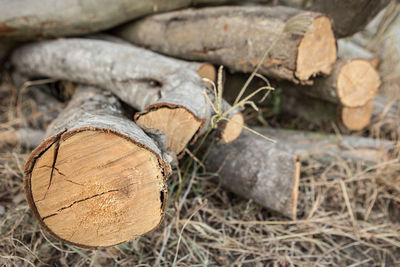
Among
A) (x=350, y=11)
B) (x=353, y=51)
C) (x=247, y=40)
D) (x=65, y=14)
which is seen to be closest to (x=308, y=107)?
(x=350, y=11)

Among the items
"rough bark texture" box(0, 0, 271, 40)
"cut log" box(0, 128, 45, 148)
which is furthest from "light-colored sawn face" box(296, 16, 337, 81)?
"cut log" box(0, 128, 45, 148)

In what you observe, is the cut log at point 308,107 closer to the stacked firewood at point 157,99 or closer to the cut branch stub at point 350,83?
the stacked firewood at point 157,99

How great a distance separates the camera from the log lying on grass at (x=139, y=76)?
1274mm

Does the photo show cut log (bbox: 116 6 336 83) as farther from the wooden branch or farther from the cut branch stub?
the wooden branch

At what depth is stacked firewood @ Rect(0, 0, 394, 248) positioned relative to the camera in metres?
1.03

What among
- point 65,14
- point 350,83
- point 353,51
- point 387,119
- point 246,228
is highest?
point 65,14

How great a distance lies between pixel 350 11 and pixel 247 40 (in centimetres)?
72

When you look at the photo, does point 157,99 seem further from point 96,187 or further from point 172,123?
point 96,187

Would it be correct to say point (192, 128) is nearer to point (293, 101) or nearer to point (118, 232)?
point (118, 232)

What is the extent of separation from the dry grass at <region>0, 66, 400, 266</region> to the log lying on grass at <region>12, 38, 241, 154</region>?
0.42 meters

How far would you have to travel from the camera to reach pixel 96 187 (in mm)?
1024

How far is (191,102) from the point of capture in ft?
4.31

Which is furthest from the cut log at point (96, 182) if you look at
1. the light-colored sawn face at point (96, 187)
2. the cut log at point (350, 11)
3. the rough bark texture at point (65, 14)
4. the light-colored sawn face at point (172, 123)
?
the cut log at point (350, 11)

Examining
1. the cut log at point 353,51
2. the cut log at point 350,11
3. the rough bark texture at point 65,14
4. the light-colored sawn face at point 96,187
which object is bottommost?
the cut log at point 353,51
